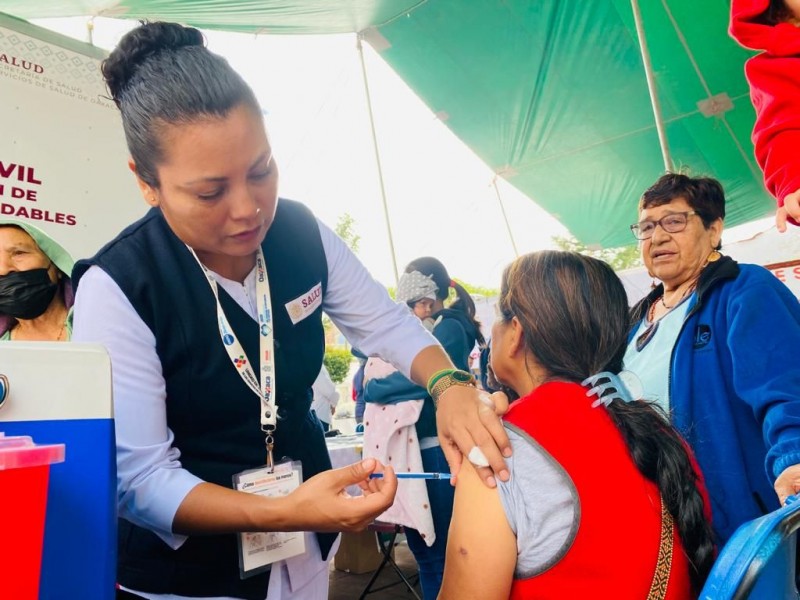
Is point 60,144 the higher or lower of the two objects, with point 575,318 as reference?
higher

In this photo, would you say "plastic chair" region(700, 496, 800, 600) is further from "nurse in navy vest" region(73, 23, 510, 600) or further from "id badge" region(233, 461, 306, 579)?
"id badge" region(233, 461, 306, 579)

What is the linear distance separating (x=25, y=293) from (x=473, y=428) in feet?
5.25

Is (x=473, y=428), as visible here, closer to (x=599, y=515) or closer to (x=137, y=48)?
(x=599, y=515)

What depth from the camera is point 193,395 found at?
990mm

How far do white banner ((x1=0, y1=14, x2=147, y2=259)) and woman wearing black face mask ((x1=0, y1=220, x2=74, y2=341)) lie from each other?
85cm

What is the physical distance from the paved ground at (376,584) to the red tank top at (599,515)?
267 centimetres

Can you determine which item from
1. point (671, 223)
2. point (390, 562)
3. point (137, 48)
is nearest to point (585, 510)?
point (137, 48)

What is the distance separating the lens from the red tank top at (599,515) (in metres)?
0.90

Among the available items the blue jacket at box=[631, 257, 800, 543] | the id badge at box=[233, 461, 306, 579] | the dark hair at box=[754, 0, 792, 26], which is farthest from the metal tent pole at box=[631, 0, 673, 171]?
the id badge at box=[233, 461, 306, 579]

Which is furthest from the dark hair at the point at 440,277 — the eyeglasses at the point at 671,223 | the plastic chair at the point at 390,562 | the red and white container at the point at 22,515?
the red and white container at the point at 22,515

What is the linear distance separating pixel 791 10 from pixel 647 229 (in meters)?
0.81

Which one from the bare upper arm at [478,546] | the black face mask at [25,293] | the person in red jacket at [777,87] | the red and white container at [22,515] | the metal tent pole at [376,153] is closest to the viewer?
the red and white container at [22,515]

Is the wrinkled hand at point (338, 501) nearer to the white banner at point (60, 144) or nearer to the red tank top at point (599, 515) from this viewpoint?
the red tank top at point (599, 515)

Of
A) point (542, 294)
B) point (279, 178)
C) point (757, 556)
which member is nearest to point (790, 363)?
point (542, 294)
